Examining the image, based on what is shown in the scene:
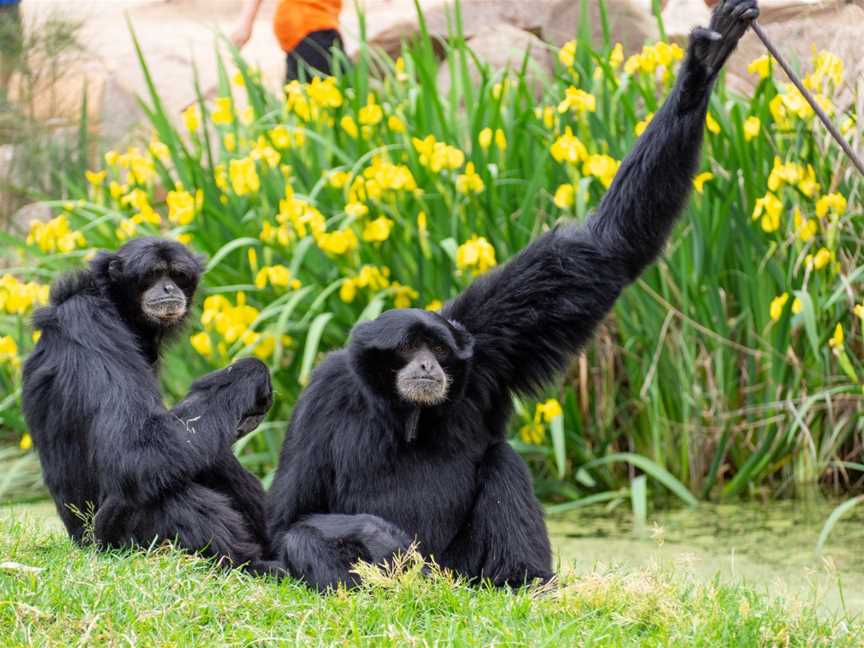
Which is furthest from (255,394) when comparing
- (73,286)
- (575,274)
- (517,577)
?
(575,274)

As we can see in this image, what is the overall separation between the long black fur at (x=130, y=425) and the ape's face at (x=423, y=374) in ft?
2.53

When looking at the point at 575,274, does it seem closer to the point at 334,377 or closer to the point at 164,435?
the point at 334,377

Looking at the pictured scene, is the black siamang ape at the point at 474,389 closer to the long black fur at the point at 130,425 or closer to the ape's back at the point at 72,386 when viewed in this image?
the long black fur at the point at 130,425

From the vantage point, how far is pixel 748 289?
828cm

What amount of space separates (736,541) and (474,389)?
267 cm

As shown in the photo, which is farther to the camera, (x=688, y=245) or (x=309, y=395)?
(x=688, y=245)

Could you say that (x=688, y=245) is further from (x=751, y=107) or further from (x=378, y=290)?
(x=378, y=290)

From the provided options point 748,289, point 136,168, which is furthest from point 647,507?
point 136,168

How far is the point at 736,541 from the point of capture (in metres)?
7.44

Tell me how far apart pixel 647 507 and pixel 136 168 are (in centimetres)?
430

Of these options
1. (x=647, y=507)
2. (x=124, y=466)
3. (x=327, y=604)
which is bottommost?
(x=647, y=507)

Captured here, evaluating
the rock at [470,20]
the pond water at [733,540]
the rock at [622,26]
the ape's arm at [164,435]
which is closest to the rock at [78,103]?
the rock at [470,20]

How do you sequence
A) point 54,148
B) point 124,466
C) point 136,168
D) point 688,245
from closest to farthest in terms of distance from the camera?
point 124,466 < point 688,245 < point 136,168 < point 54,148

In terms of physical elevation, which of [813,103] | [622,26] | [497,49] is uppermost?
[622,26]
